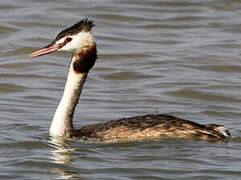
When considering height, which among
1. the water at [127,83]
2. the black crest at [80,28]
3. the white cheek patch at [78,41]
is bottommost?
the water at [127,83]

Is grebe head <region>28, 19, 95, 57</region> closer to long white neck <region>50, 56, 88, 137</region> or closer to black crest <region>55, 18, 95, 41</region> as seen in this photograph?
black crest <region>55, 18, 95, 41</region>

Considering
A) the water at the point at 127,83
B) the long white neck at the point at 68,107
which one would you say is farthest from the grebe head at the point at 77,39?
the water at the point at 127,83

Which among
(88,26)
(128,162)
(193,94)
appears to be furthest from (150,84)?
(128,162)

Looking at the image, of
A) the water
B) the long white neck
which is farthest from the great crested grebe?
the water

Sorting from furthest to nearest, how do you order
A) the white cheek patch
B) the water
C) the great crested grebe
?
the white cheek patch < the great crested grebe < the water

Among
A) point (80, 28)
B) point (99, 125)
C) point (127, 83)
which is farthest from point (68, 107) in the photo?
point (127, 83)

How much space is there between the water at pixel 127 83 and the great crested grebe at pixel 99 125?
12cm

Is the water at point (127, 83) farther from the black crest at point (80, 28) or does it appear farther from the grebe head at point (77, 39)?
the black crest at point (80, 28)

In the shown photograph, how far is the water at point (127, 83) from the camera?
10.7 meters

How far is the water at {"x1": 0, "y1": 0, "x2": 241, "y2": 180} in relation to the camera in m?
10.7

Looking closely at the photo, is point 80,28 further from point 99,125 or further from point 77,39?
point 99,125

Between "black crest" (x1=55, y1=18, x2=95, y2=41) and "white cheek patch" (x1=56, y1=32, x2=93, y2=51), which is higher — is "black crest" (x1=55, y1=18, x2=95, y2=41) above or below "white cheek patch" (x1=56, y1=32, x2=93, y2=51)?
above

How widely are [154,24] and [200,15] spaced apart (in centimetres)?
118

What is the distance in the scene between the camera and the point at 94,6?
20938 mm
